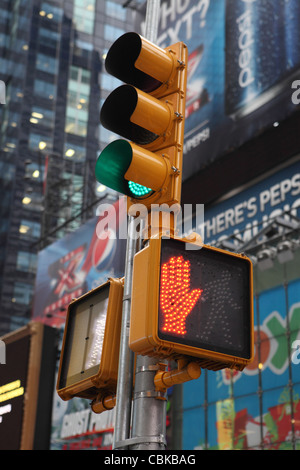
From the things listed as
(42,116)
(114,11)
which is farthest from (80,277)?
(114,11)

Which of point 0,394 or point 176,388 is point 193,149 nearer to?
point 176,388

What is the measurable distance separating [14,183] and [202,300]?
272 feet

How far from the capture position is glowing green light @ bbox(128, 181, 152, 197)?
466cm

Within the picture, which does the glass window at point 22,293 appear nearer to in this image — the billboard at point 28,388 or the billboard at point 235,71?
the billboard at point 235,71

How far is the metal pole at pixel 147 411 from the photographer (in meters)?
3.80

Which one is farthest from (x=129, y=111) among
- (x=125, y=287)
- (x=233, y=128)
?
(x=233, y=128)

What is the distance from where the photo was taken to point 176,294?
3832mm

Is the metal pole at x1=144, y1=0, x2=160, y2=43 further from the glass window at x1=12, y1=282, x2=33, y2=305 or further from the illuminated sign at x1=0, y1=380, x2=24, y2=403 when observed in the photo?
the glass window at x1=12, y1=282, x2=33, y2=305

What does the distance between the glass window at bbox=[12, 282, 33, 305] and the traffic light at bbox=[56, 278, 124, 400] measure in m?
76.4

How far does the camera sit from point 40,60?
3671 inches

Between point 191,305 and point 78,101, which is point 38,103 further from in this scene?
point 191,305

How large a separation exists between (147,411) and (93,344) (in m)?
0.75

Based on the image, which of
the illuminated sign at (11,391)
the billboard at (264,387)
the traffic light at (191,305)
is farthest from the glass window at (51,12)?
the traffic light at (191,305)

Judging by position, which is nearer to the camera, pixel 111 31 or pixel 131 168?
pixel 131 168
